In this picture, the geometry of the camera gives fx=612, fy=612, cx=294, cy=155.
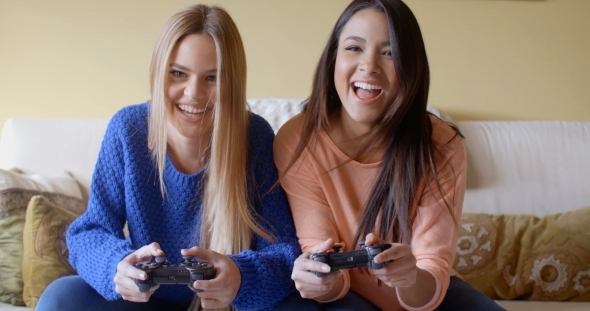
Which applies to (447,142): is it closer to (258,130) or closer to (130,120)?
(258,130)

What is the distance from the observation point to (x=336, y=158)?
48.4 inches

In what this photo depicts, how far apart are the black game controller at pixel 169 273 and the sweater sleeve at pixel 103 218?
16 centimetres

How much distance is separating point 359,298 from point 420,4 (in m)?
1.17

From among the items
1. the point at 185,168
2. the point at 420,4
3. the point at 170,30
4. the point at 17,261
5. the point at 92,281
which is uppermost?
the point at 420,4

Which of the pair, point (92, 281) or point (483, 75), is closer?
point (92, 281)

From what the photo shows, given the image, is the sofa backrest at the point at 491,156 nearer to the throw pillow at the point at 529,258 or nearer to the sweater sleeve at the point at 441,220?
the throw pillow at the point at 529,258

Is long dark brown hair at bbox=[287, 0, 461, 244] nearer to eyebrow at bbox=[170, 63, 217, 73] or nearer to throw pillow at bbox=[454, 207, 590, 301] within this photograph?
eyebrow at bbox=[170, 63, 217, 73]

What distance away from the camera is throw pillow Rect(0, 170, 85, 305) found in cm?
144

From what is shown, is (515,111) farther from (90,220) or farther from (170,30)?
(90,220)

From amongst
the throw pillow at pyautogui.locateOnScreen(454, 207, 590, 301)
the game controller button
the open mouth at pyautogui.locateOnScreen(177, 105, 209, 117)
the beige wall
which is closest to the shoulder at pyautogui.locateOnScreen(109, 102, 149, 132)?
the open mouth at pyautogui.locateOnScreen(177, 105, 209, 117)

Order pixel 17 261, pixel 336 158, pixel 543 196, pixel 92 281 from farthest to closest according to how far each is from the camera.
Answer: pixel 543 196 < pixel 17 261 < pixel 336 158 < pixel 92 281

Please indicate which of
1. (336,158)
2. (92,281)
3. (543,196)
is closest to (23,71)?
(92,281)

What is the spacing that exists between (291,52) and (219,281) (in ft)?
3.73

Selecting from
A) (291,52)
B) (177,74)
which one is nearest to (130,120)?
(177,74)
